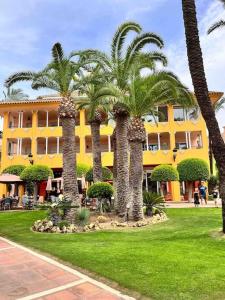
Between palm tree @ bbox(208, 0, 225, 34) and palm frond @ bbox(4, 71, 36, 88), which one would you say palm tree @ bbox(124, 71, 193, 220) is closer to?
palm tree @ bbox(208, 0, 225, 34)

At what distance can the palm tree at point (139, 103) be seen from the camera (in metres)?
15.5

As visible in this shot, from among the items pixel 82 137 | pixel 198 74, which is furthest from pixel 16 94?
pixel 198 74

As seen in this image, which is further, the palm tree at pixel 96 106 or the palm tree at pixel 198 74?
the palm tree at pixel 96 106

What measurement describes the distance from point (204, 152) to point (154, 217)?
68.5ft

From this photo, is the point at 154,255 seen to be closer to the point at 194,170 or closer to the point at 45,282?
the point at 45,282

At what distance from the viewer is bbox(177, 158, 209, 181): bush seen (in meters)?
28.4

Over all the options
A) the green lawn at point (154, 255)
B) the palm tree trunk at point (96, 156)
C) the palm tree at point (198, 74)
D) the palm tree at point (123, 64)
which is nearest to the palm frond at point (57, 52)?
the palm tree at point (123, 64)

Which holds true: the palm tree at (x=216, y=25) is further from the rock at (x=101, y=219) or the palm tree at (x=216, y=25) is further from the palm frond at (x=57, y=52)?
the rock at (x=101, y=219)

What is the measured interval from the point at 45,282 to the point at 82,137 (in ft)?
103

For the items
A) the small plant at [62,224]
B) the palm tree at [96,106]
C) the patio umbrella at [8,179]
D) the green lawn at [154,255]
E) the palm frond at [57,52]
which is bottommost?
the green lawn at [154,255]

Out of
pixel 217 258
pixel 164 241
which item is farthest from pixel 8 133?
pixel 217 258

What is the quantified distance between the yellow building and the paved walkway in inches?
1075

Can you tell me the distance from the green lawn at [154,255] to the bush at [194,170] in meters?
14.1

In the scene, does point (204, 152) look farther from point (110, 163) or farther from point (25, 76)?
point (25, 76)
